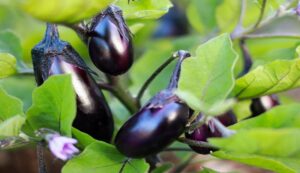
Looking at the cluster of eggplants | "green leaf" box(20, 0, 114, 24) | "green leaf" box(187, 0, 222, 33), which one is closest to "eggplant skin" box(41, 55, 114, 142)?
"green leaf" box(20, 0, 114, 24)

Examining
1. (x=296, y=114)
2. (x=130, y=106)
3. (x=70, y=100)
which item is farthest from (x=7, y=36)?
(x=296, y=114)

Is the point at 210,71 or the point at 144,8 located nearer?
the point at 210,71

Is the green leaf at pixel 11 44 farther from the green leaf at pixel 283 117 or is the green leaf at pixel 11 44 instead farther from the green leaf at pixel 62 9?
the green leaf at pixel 283 117

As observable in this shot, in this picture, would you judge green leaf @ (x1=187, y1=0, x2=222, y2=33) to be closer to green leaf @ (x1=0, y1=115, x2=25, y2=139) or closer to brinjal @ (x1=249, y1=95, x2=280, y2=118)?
brinjal @ (x1=249, y1=95, x2=280, y2=118)

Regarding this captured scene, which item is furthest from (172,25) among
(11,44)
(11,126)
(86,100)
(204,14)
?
(11,126)

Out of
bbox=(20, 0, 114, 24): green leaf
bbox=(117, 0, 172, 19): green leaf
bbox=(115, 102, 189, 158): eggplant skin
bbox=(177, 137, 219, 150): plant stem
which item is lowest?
bbox=(177, 137, 219, 150): plant stem

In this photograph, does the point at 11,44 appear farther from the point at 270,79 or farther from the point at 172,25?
the point at 172,25
